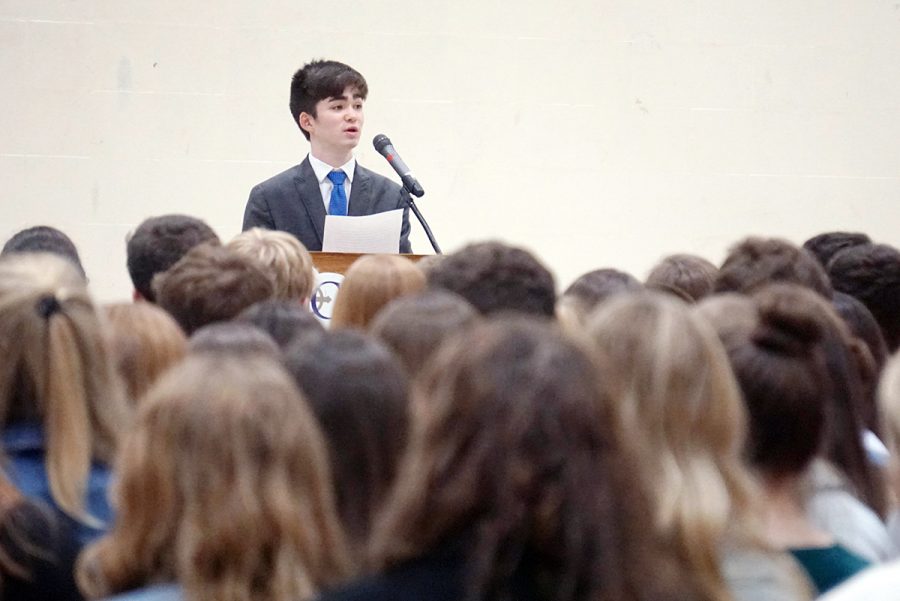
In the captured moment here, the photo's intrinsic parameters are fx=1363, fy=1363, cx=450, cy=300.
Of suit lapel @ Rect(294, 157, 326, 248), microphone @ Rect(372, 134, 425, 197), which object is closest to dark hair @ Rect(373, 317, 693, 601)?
microphone @ Rect(372, 134, 425, 197)

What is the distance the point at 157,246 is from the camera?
3061 millimetres

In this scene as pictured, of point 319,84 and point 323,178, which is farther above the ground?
point 319,84

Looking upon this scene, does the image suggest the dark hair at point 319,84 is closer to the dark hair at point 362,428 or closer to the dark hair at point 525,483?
the dark hair at point 362,428

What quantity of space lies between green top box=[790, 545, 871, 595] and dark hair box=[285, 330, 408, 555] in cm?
50

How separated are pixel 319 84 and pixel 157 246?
1.98 m

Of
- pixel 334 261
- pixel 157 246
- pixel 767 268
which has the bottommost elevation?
pixel 334 261

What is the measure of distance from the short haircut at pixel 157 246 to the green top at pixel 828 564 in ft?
5.78

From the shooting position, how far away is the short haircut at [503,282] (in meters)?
2.30

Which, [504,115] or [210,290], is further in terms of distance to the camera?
[504,115]

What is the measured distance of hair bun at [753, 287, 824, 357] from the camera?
1763 mm

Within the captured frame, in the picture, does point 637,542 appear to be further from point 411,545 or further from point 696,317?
point 696,317

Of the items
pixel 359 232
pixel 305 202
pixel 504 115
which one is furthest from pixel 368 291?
pixel 504 115

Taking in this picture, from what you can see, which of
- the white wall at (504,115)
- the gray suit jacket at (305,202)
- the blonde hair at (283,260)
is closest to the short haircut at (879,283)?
the blonde hair at (283,260)

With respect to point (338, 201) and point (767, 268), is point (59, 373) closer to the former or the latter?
point (767, 268)
